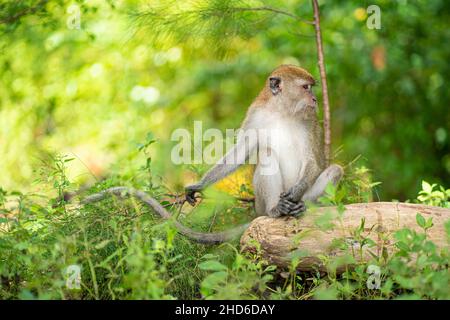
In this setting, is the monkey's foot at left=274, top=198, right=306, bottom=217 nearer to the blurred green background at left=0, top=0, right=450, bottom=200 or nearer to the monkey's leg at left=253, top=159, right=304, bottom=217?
the monkey's leg at left=253, top=159, right=304, bottom=217

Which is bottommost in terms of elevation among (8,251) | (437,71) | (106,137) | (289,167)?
(8,251)

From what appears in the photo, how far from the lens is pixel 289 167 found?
5867 mm

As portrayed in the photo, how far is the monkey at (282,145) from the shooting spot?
18.4 feet

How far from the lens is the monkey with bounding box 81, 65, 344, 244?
220 inches

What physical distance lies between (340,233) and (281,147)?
145cm

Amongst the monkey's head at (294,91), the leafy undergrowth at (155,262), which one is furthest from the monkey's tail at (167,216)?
the monkey's head at (294,91)

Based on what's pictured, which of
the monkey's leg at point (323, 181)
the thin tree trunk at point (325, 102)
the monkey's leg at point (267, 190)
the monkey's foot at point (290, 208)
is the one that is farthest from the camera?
the thin tree trunk at point (325, 102)

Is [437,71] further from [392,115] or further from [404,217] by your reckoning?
[404,217]

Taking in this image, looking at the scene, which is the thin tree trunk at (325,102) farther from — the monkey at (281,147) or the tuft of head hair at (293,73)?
the tuft of head hair at (293,73)

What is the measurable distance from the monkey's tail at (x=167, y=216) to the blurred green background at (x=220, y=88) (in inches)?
72.2

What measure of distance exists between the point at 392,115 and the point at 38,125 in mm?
6121
